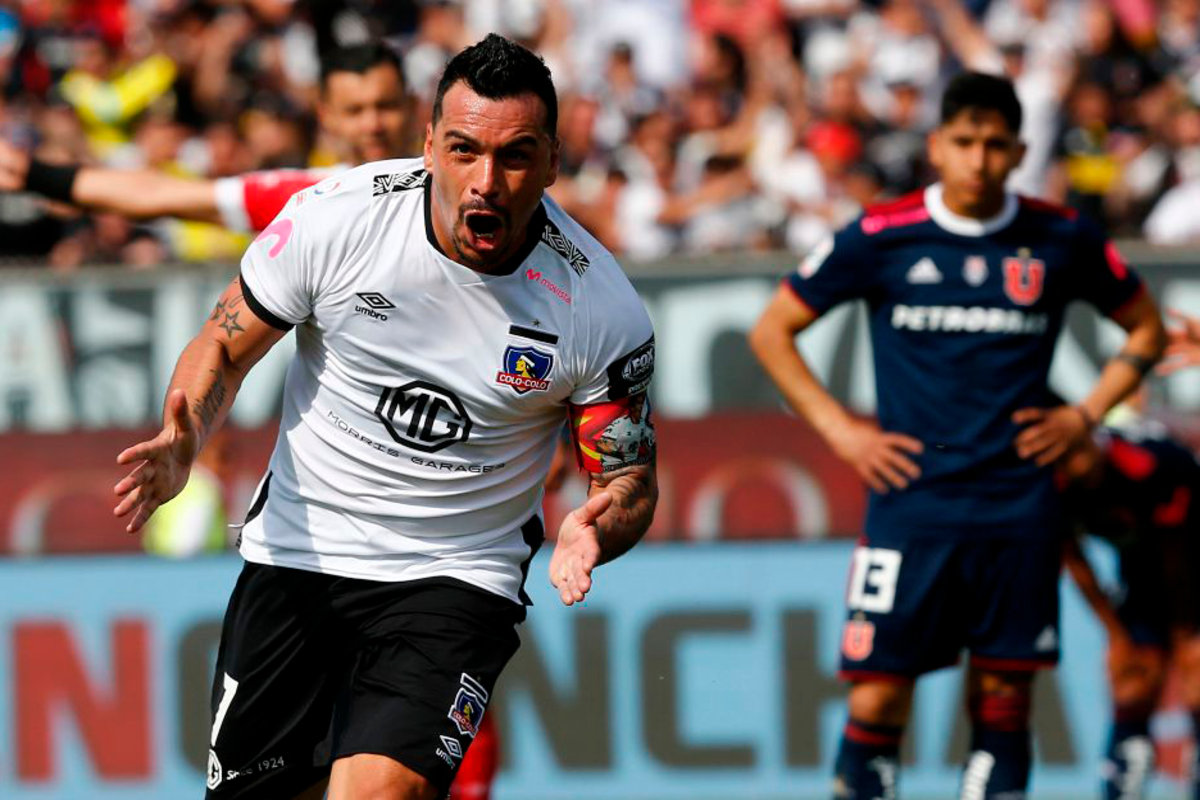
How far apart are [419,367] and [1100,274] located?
11.4ft

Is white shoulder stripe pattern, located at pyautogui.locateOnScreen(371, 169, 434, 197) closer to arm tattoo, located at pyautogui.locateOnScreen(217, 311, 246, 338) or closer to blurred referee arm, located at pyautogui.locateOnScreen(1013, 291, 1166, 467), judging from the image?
arm tattoo, located at pyautogui.locateOnScreen(217, 311, 246, 338)

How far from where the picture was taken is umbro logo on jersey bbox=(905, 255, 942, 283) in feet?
23.8

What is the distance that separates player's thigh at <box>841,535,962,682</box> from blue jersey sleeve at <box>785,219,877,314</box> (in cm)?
96

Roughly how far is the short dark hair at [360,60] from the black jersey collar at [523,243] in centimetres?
195

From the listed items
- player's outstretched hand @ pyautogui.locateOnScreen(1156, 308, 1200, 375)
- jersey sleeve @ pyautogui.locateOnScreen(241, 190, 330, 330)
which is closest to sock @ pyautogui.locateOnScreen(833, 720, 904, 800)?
Result: player's outstretched hand @ pyautogui.locateOnScreen(1156, 308, 1200, 375)

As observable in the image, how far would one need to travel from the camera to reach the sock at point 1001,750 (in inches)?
283

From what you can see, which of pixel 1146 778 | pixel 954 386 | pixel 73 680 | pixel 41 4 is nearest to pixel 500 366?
pixel 954 386

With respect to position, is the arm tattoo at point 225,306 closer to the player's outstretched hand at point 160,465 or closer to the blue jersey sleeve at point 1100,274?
the player's outstretched hand at point 160,465

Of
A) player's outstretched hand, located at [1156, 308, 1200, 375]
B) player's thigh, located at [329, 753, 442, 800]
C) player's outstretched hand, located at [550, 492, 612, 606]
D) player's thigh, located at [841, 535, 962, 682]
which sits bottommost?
player's thigh, located at [329, 753, 442, 800]

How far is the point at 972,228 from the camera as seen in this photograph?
Answer: 23.9 feet

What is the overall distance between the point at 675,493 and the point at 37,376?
11.2ft

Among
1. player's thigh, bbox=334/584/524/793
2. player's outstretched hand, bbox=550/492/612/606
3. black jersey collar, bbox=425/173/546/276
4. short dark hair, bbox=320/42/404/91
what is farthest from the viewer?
short dark hair, bbox=320/42/404/91

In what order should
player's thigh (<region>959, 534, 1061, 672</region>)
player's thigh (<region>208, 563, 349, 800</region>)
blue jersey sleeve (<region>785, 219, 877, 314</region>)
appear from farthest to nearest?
blue jersey sleeve (<region>785, 219, 877, 314</region>), player's thigh (<region>959, 534, 1061, 672</region>), player's thigh (<region>208, 563, 349, 800</region>)

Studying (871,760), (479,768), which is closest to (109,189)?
(479,768)
